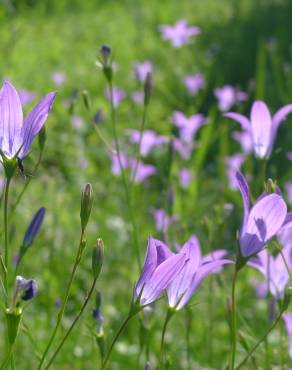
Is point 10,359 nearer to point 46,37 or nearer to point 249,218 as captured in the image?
point 249,218

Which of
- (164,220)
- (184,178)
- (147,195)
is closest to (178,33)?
(147,195)

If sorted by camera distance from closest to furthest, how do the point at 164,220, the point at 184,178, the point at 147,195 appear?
the point at 164,220
the point at 184,178
the point at 147,195

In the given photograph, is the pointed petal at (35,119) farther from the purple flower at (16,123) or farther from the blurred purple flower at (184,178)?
the blurred purple flower at (184,178)

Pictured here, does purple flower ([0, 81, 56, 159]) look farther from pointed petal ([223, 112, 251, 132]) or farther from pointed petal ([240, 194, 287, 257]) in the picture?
pointed petal ([223, 112, 251, 132])

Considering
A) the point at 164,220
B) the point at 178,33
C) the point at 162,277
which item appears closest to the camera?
the point at 162,277

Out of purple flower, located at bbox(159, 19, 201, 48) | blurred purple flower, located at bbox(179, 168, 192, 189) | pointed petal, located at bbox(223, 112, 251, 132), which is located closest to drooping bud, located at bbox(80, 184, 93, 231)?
pointed petal, located at bbox(223, 112, 251, 132)

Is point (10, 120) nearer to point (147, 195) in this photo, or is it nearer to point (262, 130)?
point (262, 130)
